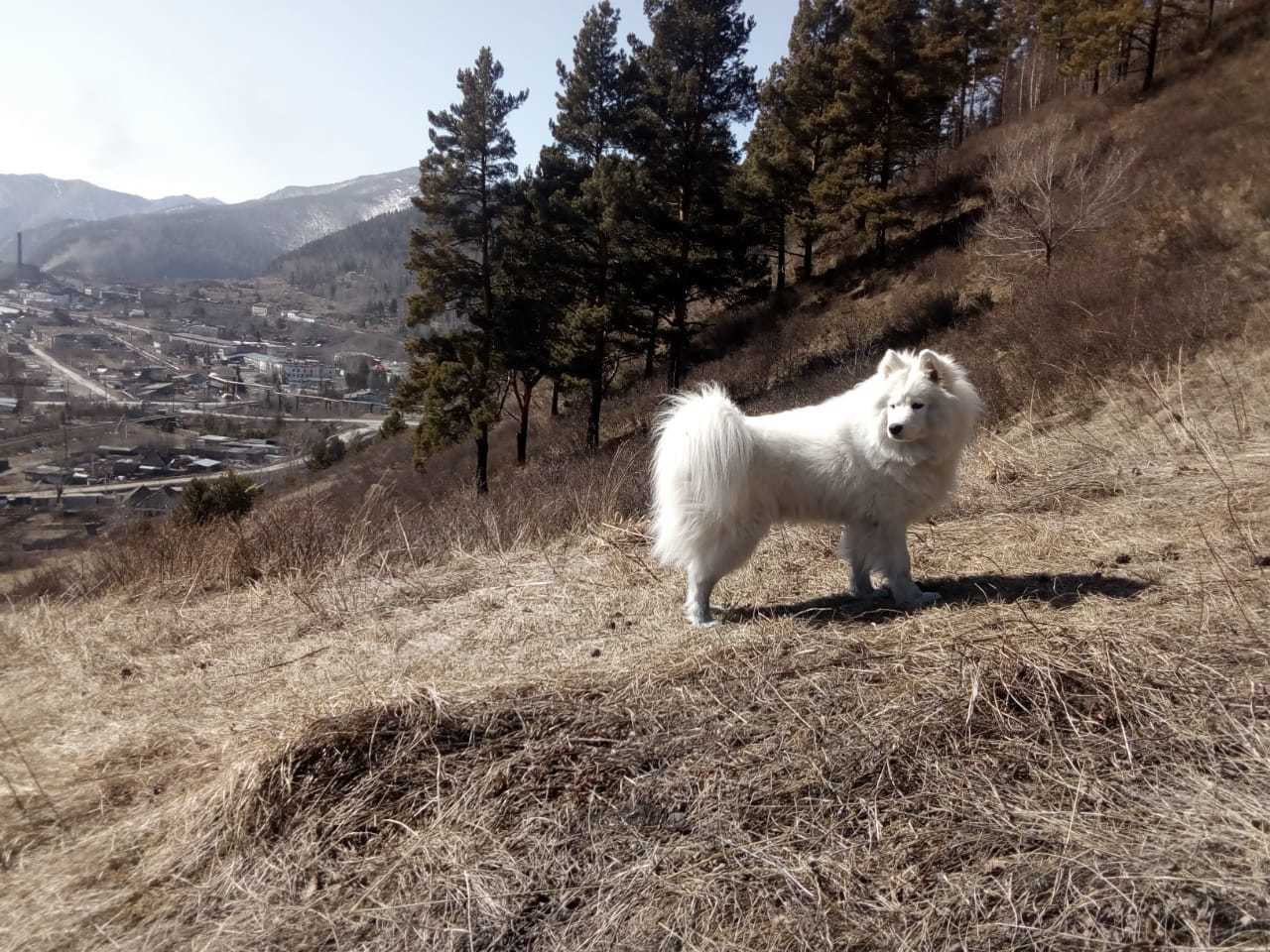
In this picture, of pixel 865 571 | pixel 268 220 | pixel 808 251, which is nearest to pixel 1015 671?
pixel 865 571

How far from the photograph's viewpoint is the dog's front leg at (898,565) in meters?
4.71

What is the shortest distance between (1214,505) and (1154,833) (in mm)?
3991

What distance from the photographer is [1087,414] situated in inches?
377

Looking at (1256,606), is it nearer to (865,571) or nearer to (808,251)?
(865,571)

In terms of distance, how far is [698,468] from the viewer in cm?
457

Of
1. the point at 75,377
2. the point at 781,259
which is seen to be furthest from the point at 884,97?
the point at 75,377

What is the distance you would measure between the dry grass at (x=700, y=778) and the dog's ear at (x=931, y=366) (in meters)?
1.34

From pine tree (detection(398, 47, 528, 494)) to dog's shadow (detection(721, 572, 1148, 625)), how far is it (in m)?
21.0

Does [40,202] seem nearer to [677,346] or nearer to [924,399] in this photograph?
[677,346]

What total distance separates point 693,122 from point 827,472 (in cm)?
2600

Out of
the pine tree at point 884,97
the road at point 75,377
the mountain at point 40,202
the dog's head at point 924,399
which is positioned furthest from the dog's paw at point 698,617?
the mountain at point 40,202

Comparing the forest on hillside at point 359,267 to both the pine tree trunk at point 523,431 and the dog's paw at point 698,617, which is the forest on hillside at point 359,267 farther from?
the dog's paw at point 698,617

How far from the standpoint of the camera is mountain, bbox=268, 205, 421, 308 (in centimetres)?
10475

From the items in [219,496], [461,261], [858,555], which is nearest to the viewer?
[858,555]
